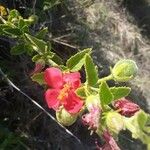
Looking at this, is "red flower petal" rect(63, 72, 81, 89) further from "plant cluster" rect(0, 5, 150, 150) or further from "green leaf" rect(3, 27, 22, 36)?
"green leaf" rect(3, 27, 22, 36)

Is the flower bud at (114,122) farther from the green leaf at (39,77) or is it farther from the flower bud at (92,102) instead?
the green leaf at (39,77)

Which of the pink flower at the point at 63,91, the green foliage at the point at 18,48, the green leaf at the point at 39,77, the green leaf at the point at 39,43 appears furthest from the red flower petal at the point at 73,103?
the green foliage at the point at 18,48

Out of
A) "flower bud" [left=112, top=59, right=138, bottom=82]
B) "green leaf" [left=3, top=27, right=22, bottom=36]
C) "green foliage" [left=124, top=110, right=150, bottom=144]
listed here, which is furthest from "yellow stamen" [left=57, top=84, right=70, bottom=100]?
"green leaf" [left=3, top=27, right=22, bottom=36]

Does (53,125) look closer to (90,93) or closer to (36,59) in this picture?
(36,59)

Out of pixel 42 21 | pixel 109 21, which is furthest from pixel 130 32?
pixel 42 21

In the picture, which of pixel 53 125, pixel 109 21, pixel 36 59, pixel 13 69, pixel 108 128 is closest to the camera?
pixel 108 128

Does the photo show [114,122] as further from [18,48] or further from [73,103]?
[18,48]
